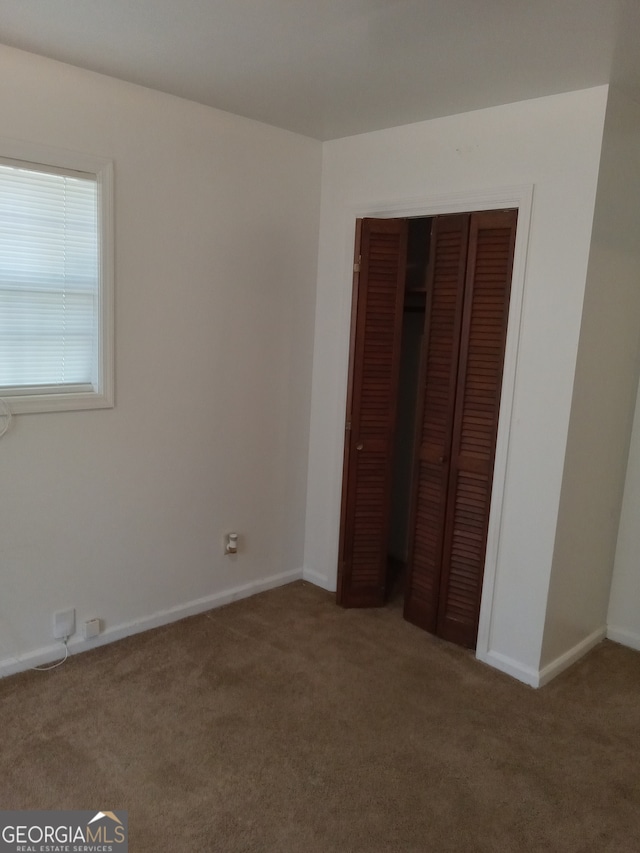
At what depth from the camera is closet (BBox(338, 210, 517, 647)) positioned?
297cm

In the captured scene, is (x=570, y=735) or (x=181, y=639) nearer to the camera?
(x=570, y=735)

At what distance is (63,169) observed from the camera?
267 centimetres

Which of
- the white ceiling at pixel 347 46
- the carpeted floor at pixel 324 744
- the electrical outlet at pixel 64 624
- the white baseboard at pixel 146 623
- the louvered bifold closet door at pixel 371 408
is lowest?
the carpeted floor at pixel 324 744

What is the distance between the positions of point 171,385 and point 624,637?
255cm

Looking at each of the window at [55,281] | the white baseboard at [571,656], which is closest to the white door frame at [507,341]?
the white baseboard at [571,656]

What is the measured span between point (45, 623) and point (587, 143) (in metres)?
2.97

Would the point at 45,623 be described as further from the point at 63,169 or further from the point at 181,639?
the point at 63,169

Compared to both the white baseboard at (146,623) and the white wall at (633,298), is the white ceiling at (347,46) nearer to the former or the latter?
the white wall at (633,298)

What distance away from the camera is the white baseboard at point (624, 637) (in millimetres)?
3287

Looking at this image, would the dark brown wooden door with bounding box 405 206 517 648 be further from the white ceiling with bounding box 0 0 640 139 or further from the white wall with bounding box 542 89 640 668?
the white ceiling with bounding box 0 0 640 139

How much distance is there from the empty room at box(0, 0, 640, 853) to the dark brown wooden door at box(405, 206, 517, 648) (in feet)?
0.05

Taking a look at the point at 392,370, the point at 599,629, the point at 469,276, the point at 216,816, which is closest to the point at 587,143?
the point at 469,276

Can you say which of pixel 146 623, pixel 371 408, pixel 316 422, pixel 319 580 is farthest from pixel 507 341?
pixel 146 623

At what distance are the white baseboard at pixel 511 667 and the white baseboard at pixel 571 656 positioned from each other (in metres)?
0.03
